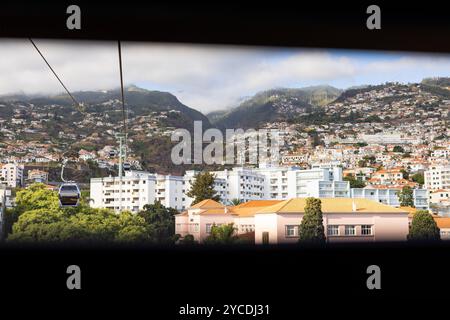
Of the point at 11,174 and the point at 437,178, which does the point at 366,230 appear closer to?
the point at 437,178

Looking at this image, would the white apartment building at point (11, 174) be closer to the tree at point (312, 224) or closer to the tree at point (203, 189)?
the tree at point (203, 189)

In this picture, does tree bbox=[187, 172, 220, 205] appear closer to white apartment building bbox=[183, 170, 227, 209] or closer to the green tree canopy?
white apartment building bbox=[183, 170, 227, 209]

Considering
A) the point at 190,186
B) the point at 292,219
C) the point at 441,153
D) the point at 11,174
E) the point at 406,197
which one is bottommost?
the point at 292,219

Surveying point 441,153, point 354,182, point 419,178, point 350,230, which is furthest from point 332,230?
point 441,153

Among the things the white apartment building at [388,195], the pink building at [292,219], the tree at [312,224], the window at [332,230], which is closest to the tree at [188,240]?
the pink building at [292,219]

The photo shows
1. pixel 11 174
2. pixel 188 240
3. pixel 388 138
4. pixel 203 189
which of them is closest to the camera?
pixel 11 174
